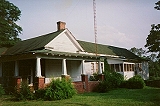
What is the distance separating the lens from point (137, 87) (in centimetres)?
2091

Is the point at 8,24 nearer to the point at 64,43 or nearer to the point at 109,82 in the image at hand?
the point at 64,43

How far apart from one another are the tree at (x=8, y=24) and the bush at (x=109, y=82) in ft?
58.2

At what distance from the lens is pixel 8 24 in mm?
32656

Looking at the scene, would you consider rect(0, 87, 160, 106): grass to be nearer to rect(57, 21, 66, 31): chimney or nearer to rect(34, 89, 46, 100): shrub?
rect(34, 89, 46, 100): shrub

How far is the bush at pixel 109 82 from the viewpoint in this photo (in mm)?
18234

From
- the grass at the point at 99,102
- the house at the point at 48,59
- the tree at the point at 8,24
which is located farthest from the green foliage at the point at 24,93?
the tree at the point at 8,24

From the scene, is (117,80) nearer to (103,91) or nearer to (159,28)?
(103,91)

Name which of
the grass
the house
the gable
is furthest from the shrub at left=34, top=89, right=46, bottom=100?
the gable

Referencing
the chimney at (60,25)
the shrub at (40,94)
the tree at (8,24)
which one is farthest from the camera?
the tree at (8,24)

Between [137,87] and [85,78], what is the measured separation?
22.2 ft

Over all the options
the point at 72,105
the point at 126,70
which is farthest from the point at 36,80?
the point at 126,70

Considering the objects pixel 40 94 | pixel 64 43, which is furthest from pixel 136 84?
pixel 40 94

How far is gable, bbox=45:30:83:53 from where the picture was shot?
19.9 metres

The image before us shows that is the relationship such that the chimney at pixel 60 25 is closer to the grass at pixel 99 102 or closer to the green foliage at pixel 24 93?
the green foliage at pixel 24 93
